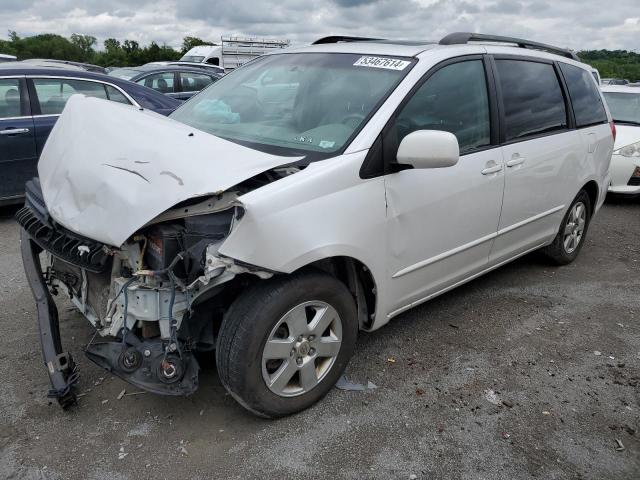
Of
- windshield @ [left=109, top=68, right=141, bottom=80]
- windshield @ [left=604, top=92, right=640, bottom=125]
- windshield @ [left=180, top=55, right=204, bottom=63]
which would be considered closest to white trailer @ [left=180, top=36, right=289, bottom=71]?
windshield @ [left=180, top=55, right=204, bottom=63]

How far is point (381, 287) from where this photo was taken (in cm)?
303

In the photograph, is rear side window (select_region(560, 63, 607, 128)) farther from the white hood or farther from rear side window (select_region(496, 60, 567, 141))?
the white hood

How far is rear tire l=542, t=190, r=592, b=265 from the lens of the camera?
4.79 metres

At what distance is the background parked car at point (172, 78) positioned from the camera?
35.2 feet

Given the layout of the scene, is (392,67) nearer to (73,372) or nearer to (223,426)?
(223,426)

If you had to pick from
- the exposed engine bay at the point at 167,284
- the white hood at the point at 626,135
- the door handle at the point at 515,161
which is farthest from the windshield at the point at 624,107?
the exposed engine bay at the point at 167,284

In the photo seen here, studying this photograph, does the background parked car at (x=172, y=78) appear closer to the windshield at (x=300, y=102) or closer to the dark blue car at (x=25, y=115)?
the dark blue car at (x=25, y=115)

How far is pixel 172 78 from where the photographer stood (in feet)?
36.6

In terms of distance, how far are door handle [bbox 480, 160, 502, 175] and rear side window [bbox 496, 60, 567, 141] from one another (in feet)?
0.85

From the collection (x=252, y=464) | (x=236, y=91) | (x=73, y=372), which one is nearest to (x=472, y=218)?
(x=236, y=91)

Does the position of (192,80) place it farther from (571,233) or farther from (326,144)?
(326,144)

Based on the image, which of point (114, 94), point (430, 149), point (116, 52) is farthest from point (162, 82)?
point (116, 52)

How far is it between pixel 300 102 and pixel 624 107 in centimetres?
722

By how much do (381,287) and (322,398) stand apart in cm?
66
